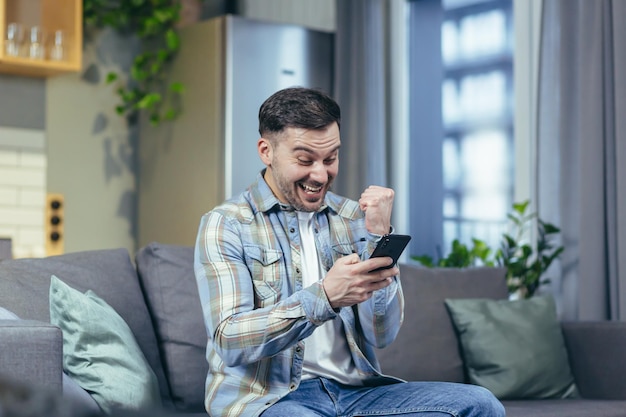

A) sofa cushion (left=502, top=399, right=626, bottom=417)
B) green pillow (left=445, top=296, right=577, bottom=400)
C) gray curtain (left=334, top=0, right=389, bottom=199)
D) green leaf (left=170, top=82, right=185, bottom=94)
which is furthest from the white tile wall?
sofa cushion (left=502, top=399, right=626, bottom=417)

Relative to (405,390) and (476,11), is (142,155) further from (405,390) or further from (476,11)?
(405,390)

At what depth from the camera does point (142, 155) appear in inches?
194

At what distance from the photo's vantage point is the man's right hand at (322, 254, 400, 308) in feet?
5.99

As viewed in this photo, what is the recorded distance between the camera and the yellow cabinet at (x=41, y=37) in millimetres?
4242

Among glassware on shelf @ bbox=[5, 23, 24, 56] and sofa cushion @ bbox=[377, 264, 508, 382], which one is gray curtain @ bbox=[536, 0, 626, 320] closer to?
sofa cushion @ bbox=[377, 264, 508, 382]

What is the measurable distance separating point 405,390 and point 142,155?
3127 mm

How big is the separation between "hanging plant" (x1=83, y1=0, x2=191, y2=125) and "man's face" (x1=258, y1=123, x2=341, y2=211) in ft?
8.49

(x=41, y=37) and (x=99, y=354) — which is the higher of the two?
(x=41, y=37)

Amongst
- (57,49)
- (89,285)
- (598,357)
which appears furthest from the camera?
(57,49)

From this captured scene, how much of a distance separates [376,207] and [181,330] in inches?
33.0

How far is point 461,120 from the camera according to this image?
432 cm

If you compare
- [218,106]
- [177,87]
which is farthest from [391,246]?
[177,87]

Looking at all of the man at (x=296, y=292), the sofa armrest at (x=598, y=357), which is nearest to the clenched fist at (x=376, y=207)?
the man at (x=296, y=292)

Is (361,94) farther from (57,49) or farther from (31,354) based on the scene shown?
(31,354)
